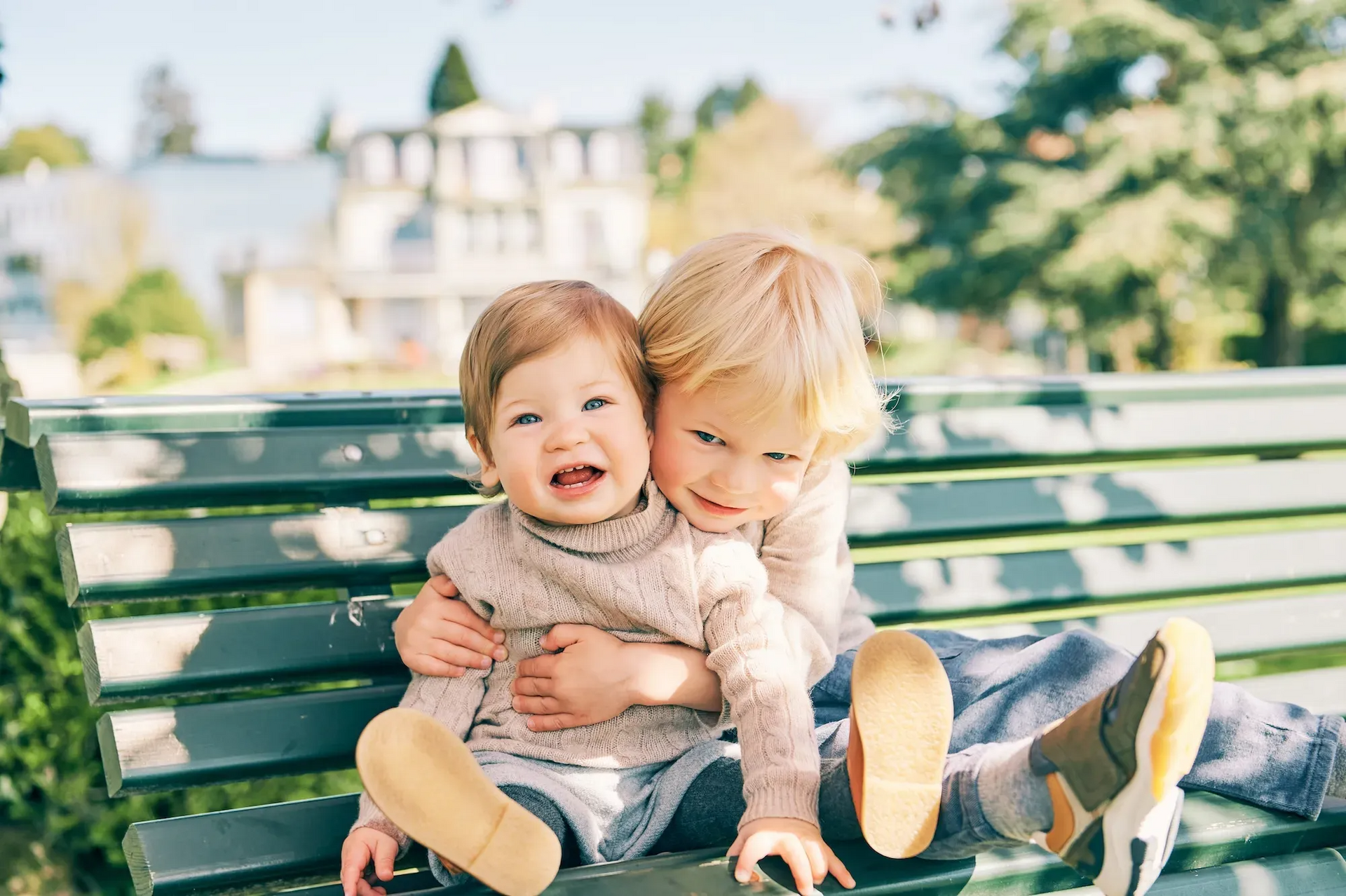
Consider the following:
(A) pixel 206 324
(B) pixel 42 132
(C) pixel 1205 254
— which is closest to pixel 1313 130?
(C) pixel 1205 254

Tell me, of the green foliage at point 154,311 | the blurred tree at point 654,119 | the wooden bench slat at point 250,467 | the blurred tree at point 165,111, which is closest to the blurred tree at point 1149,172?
the wooden bench slat at point 250,467

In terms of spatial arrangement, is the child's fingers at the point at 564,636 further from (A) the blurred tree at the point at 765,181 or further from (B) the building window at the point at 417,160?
(B) the building window at the point at 417,160

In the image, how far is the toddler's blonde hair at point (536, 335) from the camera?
5.44ft

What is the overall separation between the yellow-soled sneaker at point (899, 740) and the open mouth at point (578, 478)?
0.44 m

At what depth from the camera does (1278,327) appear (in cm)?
1683

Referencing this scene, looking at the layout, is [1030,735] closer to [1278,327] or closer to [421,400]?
[421,400]

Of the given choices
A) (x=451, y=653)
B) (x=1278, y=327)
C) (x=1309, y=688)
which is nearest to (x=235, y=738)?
(x=451, y=653)

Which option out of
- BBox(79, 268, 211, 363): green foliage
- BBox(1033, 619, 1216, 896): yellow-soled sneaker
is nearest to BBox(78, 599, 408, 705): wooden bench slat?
BBox(1033, 619, 1216, 896): yellow-soled sneaker

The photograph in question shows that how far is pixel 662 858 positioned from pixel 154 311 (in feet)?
132

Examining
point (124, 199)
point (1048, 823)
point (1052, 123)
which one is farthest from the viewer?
point (124, 199)

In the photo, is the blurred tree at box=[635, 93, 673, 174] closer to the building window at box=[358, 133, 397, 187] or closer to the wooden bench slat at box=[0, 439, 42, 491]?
the building window at box=[358, 133, 397, 187]

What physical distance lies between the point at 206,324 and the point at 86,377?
8.49 meters

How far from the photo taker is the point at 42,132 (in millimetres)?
65375

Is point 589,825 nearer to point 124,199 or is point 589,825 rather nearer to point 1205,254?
point 1205,254
